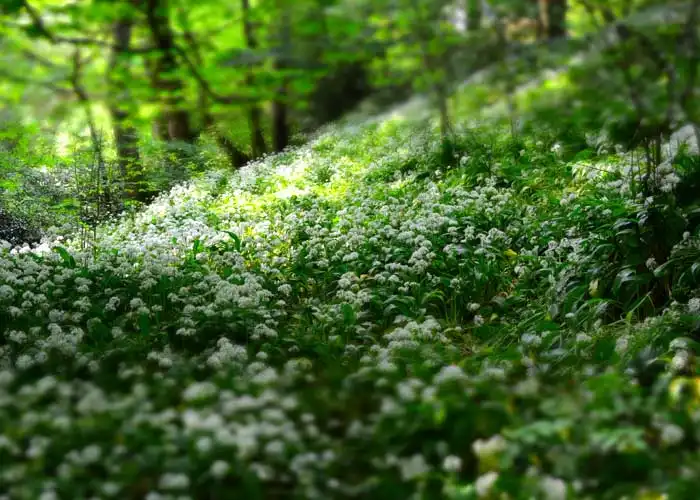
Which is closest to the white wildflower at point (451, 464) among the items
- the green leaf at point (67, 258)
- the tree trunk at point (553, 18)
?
the tree trunk at point (553, 18)

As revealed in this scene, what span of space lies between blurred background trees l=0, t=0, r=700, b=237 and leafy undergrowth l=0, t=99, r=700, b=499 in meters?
1.41

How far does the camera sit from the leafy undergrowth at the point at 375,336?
2092 mm

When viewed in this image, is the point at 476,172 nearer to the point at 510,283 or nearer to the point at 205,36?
the point at 510,283

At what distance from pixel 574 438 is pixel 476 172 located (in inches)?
264

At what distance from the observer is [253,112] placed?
5152 mm

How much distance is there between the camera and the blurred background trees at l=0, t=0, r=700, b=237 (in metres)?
4.12

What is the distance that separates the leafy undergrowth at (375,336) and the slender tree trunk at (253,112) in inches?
36.5

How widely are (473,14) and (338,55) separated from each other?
0.98m

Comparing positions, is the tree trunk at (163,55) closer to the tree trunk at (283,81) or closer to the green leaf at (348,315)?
the tree trunk at (283,81)

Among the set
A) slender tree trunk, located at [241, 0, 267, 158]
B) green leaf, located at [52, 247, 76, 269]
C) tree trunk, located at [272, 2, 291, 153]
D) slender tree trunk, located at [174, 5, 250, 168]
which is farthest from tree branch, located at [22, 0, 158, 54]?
green leaf, located at [52, 247, 76, 269]

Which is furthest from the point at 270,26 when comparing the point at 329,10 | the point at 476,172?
the point at 476,172

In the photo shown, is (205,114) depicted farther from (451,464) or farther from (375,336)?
(451,464)

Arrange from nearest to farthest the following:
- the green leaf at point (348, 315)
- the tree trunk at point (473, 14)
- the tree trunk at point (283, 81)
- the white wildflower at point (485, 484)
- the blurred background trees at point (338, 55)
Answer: the white wildflower at point (485, 484)
the blurred background trees at point (338, 55)
the tree trunk at point (283, 81)
the tree trunk at point (473, 14)
the green leaf at point (348, 315)

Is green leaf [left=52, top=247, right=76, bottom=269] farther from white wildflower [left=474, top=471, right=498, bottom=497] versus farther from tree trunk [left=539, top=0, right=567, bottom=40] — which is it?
white wildflower [left=474, top=471, right=498, bottom=497]
